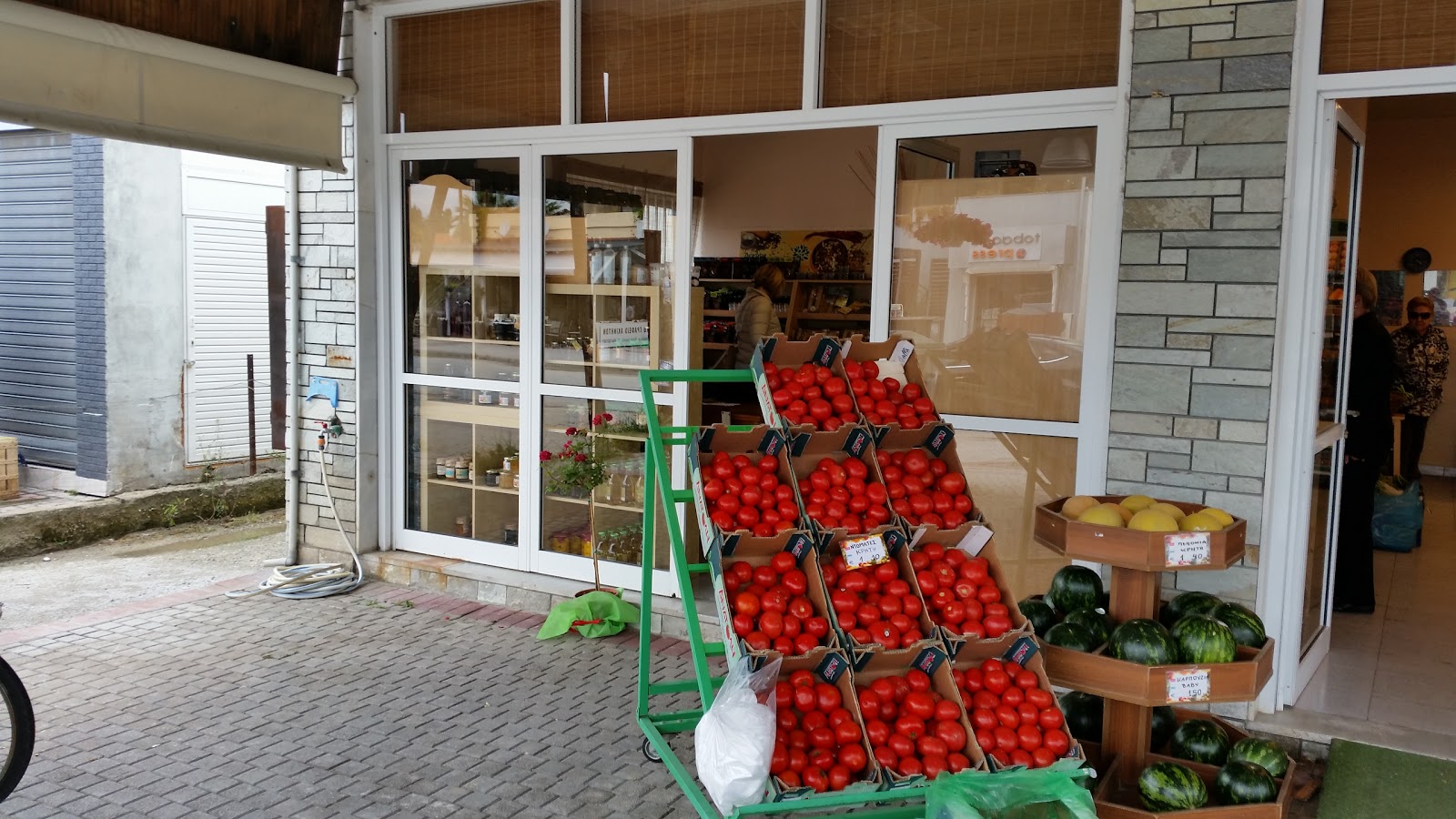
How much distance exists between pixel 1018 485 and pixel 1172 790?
1.83 m

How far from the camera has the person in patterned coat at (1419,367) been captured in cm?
917

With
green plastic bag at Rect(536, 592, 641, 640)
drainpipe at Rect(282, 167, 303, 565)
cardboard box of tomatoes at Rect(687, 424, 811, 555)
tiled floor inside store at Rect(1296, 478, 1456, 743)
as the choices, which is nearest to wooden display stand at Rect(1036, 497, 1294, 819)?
cardboard box of tomatoes at Rect(687, 424, 811, 555)

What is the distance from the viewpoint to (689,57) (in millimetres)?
5613

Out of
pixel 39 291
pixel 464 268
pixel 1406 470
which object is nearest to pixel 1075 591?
pixel 464 268

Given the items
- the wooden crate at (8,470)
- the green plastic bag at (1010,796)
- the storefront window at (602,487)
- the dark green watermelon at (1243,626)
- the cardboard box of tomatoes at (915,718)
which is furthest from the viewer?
the wooden crate at (8,470)

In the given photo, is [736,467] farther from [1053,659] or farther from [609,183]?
[609,183]

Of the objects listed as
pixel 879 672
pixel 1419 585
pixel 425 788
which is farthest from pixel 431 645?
pixel 1419 585

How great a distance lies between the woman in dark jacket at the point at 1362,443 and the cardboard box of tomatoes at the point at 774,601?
12.7 ft

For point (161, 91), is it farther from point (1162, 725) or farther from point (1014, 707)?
point (1162, 725)

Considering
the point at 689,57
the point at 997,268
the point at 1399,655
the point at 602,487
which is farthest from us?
the point at 602,487

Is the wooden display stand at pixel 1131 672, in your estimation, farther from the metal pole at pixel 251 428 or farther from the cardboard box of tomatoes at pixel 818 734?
the metal pole at pixel 251 428

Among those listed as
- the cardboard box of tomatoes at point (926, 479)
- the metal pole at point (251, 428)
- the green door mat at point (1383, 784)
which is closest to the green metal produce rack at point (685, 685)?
the cardboard box of tomatoes at point (926, 479)

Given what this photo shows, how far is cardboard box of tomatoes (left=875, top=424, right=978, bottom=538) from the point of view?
3479 millimetres

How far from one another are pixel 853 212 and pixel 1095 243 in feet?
19.1
